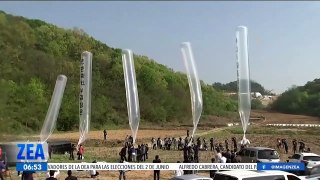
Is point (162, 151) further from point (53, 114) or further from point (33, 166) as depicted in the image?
point (33, 166)

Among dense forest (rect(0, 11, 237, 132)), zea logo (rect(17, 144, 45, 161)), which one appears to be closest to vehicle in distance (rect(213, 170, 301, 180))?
zea logo (rect(17, 144, 45, 161))

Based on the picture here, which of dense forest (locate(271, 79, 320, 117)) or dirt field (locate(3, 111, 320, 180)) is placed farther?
dense forest (locate(271, 79, 320, 117))

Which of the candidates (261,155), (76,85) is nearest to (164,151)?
(261,155)

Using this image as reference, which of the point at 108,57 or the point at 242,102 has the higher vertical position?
the point at 108,57

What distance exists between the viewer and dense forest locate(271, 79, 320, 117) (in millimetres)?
101000

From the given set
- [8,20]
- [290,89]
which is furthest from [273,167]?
[290,89]

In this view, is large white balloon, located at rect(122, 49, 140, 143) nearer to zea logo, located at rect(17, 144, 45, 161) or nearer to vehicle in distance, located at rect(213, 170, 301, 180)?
zea logo, located at rect(17, 144, 45, 161)

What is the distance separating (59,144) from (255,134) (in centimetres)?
2955

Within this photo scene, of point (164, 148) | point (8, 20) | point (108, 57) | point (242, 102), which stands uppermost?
point (108, 57)

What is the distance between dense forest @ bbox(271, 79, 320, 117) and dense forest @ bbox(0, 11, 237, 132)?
49.8 feet

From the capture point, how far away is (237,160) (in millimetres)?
21422

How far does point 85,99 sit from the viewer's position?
24.8 metres

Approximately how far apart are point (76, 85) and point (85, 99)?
180 feet

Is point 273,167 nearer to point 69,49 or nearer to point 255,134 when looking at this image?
point 255,134
